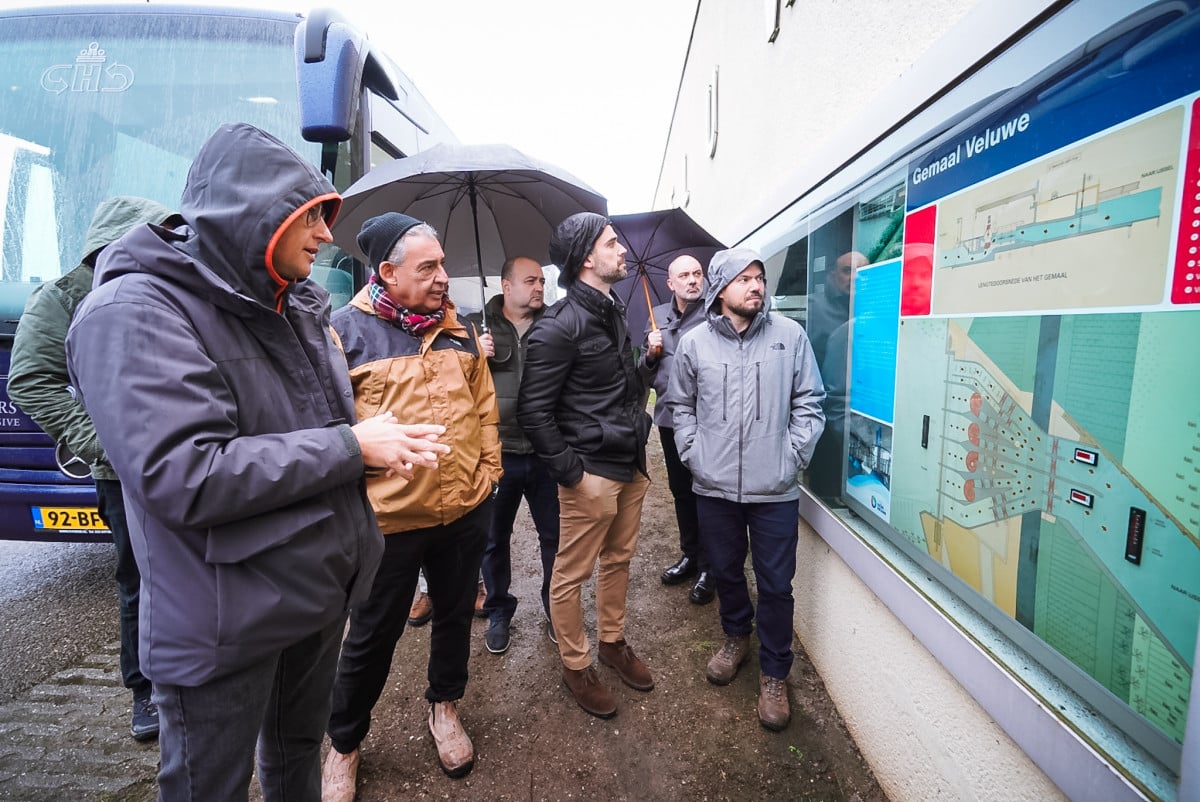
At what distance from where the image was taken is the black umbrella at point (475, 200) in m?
2.41

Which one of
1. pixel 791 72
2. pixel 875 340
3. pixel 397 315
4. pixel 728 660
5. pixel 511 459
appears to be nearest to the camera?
pixel 397 315

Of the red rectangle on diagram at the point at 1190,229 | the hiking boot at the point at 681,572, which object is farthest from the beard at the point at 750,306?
the hiking boot at the point at 681,572

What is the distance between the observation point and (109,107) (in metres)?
3.06

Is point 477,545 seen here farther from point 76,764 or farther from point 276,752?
point 76,764

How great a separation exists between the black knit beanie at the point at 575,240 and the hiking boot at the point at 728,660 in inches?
73.7

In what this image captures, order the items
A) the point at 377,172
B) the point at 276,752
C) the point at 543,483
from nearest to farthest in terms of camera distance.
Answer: the point at 276,752 → the point at 377,172 → the point at 543,483

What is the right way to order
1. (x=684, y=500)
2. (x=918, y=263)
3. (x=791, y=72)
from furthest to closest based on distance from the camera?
(x=684, y=500)
(x=791, y=72)
(x=918, y=263)

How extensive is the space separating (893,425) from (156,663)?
2.15m

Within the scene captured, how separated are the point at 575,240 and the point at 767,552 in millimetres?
1580

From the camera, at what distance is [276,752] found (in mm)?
1508

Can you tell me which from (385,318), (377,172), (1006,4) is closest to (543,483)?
(385,318)

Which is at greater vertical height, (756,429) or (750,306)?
(750,306)

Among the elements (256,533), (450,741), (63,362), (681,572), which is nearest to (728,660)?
(681,572)

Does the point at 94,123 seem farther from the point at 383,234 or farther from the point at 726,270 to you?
the point at 726,270
